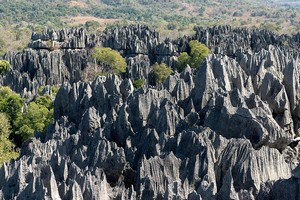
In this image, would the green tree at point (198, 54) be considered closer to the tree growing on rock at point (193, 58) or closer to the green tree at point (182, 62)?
the tree growing on rock at point (193, 58)

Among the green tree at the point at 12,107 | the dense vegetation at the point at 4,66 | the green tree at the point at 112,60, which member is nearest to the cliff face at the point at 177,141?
the green tree at the point at 12,107

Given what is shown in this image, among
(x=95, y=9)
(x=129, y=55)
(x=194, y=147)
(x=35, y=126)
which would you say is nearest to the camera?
(x=194, y=147)

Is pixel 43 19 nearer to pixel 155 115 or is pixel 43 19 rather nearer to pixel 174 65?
pixel 174 65

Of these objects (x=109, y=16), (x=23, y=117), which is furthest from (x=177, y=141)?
(x=109, y=16)

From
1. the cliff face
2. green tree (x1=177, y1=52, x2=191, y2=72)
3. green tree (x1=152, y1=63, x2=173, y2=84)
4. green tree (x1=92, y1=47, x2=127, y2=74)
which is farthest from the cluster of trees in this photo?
green tree (x1=177, y1=52, x2=191, y2=72)

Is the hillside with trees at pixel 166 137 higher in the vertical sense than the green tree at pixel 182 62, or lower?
higher

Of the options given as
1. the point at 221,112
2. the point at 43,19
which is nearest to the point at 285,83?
the point at 221,112
